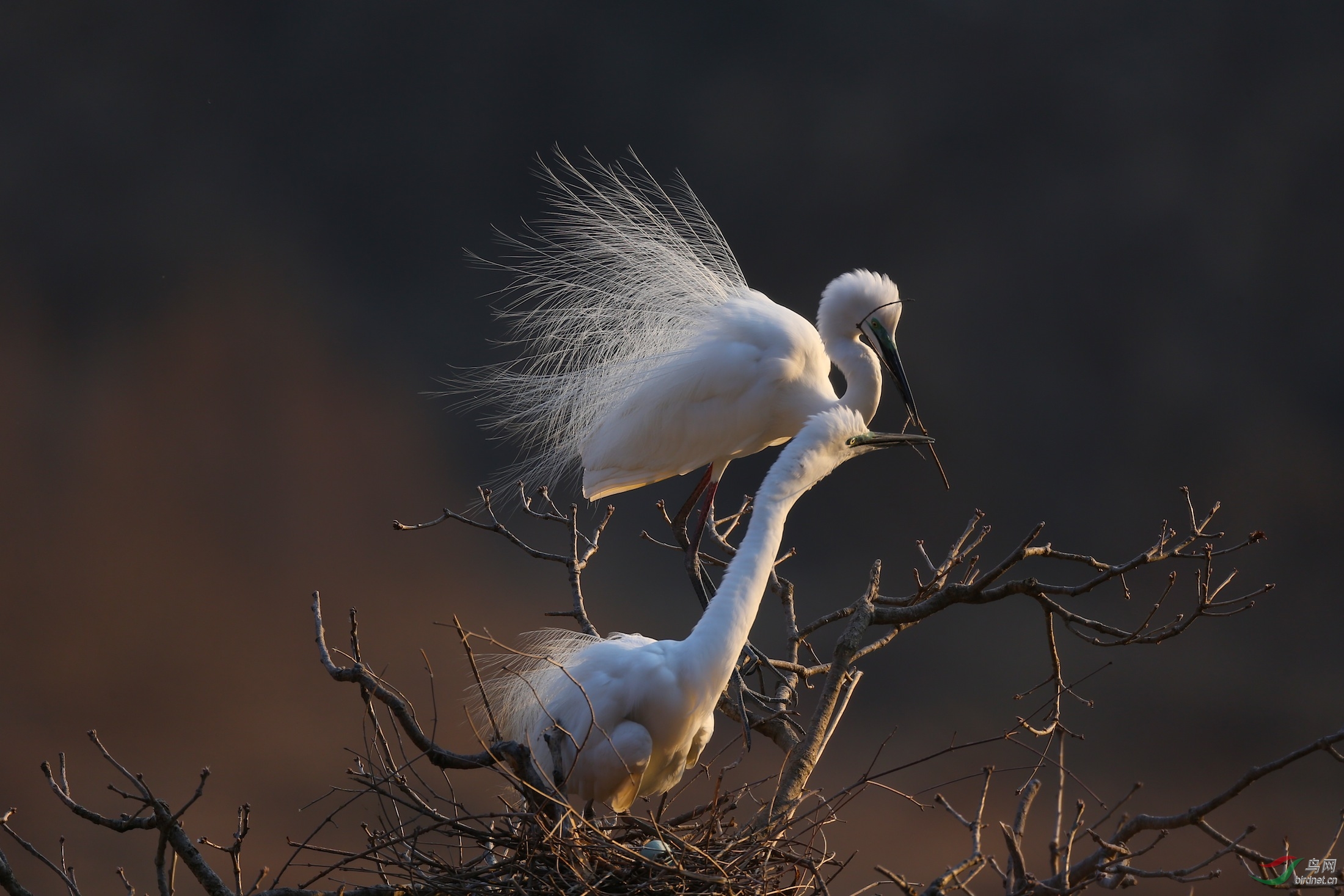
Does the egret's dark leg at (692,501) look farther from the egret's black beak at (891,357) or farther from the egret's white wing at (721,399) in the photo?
the egret's black beak at (891,357)

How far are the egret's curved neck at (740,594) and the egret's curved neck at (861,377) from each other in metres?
1.10

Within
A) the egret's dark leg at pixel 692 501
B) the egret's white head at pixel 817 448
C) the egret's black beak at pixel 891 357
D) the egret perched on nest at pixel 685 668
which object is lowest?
the egret perched on nest at pixel 685 668

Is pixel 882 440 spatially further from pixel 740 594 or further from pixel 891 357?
pixel 891 357

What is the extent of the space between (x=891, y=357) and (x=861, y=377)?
130 millimetres

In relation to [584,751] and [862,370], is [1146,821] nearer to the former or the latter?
[584,751]

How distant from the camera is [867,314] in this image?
2963 millimetres

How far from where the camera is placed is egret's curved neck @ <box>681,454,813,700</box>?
72.5 inches

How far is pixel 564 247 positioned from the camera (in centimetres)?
331

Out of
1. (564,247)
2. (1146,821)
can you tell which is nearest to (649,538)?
(564,247)

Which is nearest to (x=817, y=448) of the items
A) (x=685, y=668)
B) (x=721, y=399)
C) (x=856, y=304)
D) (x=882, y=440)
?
(x=882, y=440)

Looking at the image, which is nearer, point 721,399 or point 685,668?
point 685,668

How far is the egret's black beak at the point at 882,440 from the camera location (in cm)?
190

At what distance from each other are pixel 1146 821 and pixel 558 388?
2182 millimetres

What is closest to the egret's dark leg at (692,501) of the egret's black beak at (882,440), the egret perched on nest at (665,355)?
the egret perched on nest at (665,355)
